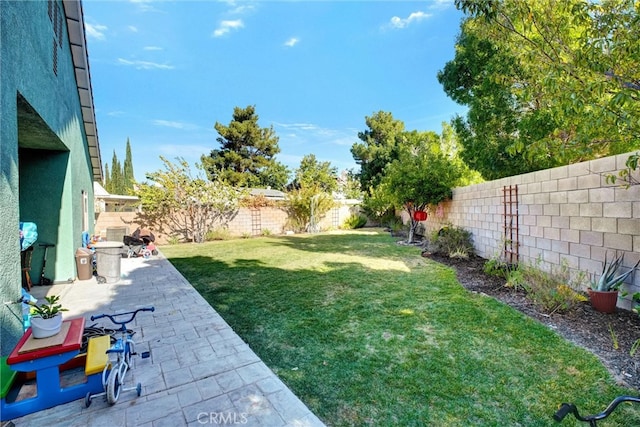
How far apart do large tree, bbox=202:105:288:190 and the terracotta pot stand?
24997 millimetres

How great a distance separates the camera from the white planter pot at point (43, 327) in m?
2.37

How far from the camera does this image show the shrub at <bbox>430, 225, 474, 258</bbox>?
8759 millimetres

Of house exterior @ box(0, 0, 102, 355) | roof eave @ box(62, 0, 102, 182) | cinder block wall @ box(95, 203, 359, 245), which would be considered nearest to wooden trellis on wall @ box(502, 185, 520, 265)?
house exterior @ box(0, 0, 102, 355)

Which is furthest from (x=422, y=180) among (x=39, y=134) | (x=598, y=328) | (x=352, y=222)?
(x=39, y=134)

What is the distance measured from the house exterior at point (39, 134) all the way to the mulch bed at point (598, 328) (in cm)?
568

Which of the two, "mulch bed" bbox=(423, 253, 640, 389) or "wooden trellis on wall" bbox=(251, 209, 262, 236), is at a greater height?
"wooden trellis on wall" bbox=(251, 209, 262, 236)

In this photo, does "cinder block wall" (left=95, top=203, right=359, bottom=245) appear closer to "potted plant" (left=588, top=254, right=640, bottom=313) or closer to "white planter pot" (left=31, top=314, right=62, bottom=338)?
"white planter pot" (left=31, top=314, right=62, bottom=338)

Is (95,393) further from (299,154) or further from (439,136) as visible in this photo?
(299,154)

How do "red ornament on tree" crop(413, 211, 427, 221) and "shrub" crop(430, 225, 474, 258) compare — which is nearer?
"shrub" crop(430, 225, 474, 258)

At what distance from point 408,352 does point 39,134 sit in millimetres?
6307

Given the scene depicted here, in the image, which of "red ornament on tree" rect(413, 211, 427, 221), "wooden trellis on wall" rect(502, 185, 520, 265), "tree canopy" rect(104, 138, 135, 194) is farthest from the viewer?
"tree canopy" rect(104, 138, 135, 194)

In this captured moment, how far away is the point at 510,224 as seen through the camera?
7.04 meters

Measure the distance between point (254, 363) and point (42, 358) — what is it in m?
1.70

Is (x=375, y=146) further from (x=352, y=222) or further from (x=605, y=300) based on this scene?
(x=605, y=300)
